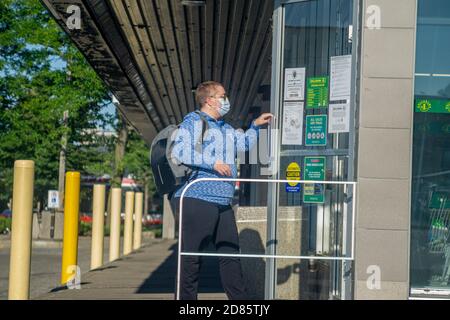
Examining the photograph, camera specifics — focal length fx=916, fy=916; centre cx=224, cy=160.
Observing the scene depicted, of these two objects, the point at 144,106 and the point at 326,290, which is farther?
the point at 144,106

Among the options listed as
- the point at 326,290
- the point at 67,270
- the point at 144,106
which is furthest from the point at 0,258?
the point at 326,290

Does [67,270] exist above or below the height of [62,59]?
below

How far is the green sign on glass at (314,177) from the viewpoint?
8.00 meters

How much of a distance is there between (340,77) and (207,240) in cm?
184

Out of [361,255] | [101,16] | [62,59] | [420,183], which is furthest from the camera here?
[62,59]

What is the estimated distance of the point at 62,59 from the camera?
33.0m

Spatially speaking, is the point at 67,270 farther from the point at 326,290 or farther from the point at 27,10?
the point at 27,10

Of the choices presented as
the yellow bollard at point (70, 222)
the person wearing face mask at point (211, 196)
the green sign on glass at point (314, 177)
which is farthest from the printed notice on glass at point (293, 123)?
the yellow bollard at point (70, 222)

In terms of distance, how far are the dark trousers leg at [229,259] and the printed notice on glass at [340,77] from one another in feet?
4.57

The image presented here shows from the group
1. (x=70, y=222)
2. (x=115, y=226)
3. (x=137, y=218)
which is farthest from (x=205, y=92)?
(x=137, y=218)

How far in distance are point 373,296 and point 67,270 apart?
6812mm

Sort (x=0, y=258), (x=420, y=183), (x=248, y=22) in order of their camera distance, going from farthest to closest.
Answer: (x=0, y=258)
(x=248, y=22)
(x=420, y=183)

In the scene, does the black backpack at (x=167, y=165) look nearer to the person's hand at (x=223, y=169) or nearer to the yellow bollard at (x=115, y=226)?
the person's hand at (x=223, y=169)

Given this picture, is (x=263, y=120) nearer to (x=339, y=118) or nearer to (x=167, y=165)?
(x=339, y=118)
